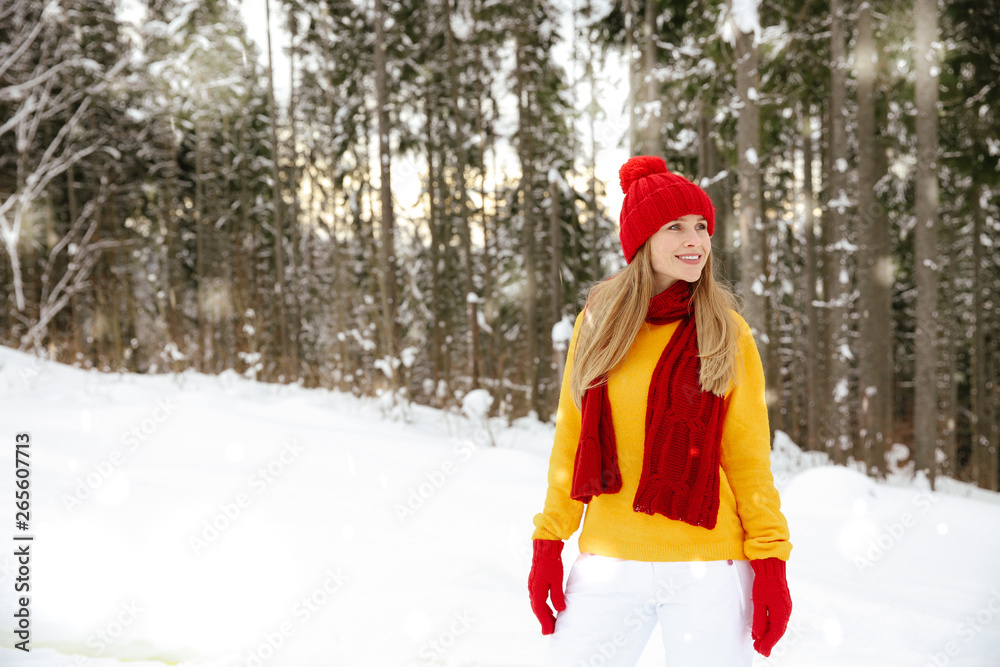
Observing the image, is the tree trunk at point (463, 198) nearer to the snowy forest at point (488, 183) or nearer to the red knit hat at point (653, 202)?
the snowy forest at point (488, 183)

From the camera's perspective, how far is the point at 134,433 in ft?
18.3

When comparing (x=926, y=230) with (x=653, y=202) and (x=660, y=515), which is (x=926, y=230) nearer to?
(x=653, y=202)

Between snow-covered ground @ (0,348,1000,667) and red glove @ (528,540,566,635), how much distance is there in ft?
5.04

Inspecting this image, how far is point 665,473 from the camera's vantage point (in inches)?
64.6

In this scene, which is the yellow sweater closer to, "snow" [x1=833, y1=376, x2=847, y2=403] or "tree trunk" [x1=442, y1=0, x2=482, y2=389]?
"snow" [x1=833, y1=376, x2=847, y2=403]

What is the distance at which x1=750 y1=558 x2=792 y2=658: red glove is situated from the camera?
1581 millimetres

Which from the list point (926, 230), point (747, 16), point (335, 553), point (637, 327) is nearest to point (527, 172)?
point (747, 16)

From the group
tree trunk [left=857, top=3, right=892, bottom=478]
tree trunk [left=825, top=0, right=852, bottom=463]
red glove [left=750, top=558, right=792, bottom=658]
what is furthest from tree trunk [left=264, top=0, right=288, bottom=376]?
red glove [left=750, top=558, right=792, bottom=658]

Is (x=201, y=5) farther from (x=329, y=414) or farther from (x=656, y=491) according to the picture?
(x=656, y=491)

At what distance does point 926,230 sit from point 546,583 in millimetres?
9410

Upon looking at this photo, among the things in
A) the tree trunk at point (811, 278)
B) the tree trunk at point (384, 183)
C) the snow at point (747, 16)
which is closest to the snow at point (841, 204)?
the snow at point (747, 16)

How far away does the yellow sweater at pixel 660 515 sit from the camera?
1639mm

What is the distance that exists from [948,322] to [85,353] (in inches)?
873

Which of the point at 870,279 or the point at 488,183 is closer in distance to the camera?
the point at 870,279
